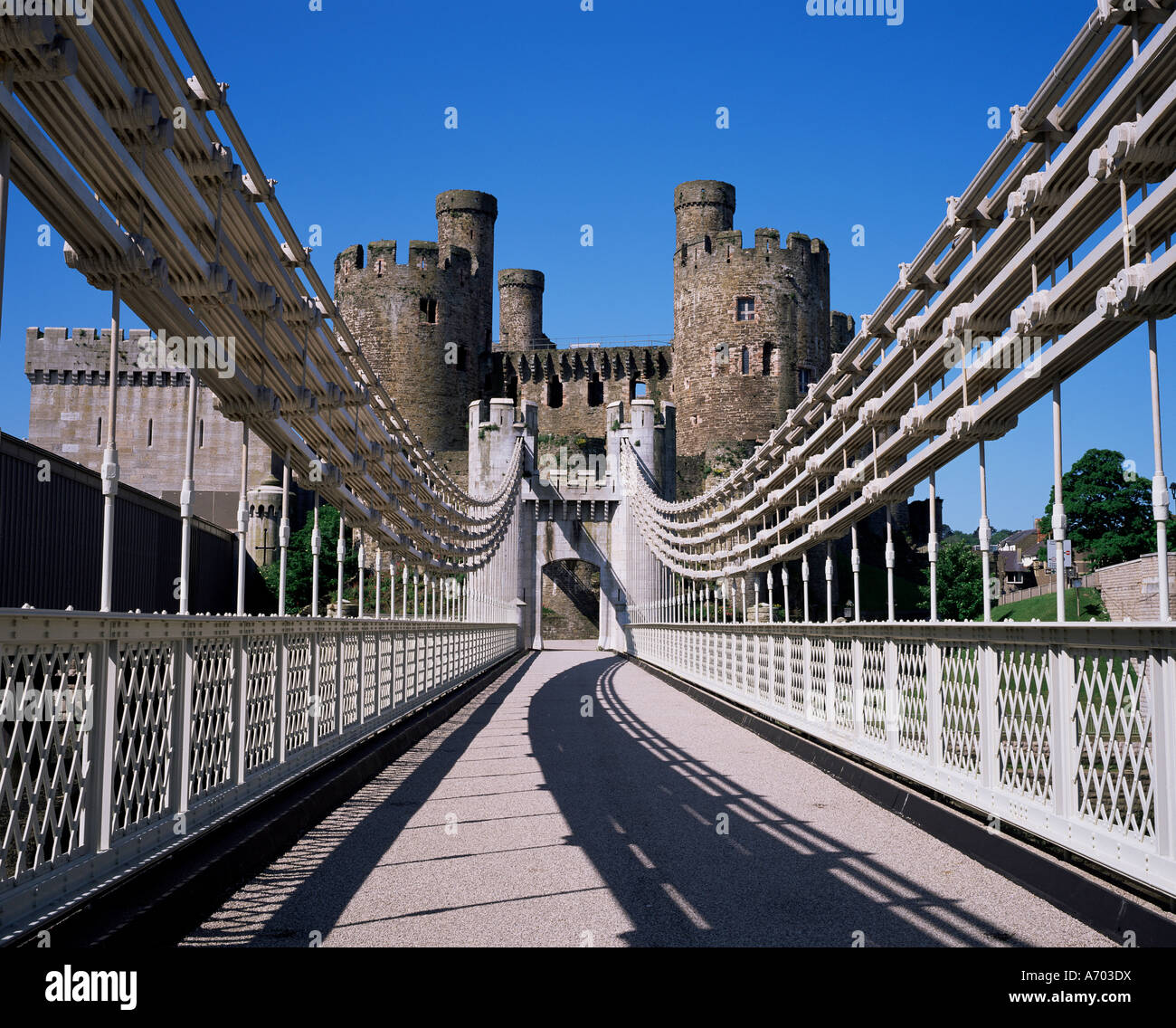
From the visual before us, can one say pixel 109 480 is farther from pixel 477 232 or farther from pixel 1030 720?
pixel 477 232

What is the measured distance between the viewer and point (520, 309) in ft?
181

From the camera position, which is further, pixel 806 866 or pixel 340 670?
pixel 340 670

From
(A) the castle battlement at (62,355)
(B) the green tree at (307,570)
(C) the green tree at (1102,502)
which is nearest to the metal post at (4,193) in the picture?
(B) the green tree at (307,570)

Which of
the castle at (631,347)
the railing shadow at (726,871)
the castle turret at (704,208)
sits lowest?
the railing shadow at (726,871)

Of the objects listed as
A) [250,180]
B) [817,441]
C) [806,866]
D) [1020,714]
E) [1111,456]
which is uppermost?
[1111,456]

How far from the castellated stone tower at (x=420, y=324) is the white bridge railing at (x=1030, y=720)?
4003 centimetres

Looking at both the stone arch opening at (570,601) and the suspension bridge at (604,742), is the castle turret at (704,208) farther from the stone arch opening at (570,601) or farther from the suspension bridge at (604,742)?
the suspension bridge at (604,742)

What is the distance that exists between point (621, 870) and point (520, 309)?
170ft

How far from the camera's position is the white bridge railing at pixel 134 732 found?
9.13 feet
